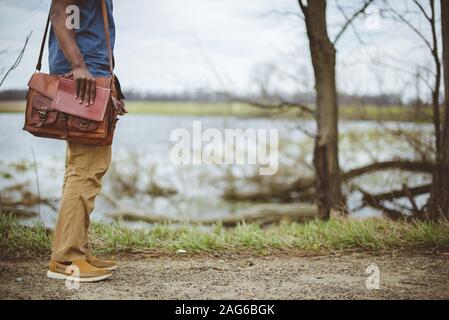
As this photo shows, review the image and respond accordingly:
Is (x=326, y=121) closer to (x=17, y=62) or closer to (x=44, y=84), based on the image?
(x=17, y=62)

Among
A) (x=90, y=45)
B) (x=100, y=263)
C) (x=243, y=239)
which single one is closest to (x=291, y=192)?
(x=243, y=239)

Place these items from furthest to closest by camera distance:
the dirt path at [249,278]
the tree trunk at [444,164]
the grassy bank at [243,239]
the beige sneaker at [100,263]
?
1. the tree trunk at [444,164]
2. the grassy bank at [243,239]
3. the beige sneaker at [100,263]
4. the dirt path at [249,278]

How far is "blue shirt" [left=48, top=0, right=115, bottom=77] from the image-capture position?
10.1 feet

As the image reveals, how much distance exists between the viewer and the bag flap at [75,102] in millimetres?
2914

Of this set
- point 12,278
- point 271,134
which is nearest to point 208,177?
point 271,134

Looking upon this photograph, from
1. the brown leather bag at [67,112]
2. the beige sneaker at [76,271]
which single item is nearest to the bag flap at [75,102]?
the brown leather bag at [67,112]

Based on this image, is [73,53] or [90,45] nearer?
[73,53]

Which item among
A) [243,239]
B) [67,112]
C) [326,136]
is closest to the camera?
[67,112]

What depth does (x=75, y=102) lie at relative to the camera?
2.94m

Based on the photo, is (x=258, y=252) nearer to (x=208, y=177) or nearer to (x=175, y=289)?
(x=175, y=289)

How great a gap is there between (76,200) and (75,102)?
1.90 feet

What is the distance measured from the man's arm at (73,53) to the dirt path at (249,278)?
1142 millimetres

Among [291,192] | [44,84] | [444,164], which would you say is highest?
[44,84]

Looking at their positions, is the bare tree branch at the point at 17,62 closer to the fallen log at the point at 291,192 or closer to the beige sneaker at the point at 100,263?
the beige sneaker at the point at 100,263
